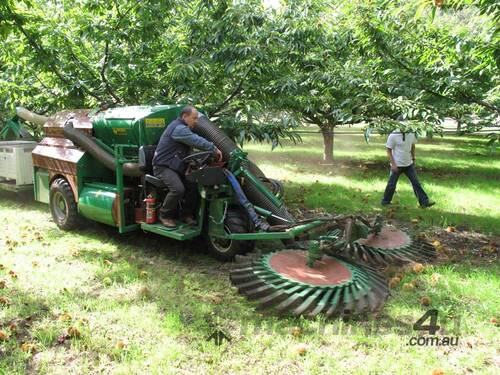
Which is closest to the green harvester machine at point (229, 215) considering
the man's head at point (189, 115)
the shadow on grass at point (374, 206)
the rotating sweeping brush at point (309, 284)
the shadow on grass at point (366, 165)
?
the rotating sweeping brush at point (309, 284)

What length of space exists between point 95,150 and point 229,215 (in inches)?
88.8

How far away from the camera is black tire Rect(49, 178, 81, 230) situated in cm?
681

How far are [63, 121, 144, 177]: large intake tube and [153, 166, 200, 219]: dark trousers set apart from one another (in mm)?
528

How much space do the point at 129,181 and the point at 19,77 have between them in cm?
387

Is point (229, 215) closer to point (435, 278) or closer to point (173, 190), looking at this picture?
point (173, 190)

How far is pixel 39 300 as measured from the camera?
4.44m

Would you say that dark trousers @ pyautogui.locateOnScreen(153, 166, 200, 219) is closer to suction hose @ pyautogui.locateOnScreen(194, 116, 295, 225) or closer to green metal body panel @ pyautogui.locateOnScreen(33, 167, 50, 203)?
suction hose @ pyautogui.locateOnScreen(194, 116, 295, 225)

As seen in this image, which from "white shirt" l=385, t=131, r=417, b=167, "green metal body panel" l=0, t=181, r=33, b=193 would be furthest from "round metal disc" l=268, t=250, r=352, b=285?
"green metal body panel" l=0, t=181, r=33, b=193

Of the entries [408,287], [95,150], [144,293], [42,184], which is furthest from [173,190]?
[42,184]

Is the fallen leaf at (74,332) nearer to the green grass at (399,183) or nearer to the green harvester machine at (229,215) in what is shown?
the green harvester machine at (229,215)

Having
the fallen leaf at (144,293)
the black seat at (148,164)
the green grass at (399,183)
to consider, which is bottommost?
the fallen leaf at (144,293)

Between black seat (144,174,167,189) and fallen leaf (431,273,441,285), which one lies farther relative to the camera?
black seat (144,174,167,189)

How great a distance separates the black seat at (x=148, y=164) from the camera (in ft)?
18.5

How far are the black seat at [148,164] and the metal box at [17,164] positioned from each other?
3.97 m
